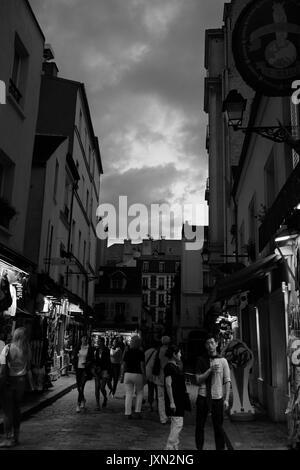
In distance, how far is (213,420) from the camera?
20.7ft

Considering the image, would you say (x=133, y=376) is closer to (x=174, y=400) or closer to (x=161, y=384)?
(x=161, y=384)

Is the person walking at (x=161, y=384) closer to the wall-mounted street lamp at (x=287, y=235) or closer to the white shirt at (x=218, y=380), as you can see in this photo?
the white shirt at (x=218, y=380)

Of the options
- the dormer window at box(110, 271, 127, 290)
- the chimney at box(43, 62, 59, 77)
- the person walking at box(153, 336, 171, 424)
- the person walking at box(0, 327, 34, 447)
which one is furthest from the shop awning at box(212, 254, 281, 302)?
the dormer window at box(110, 271, 127, 290)

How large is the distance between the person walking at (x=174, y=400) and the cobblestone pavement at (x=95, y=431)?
3.18 ft

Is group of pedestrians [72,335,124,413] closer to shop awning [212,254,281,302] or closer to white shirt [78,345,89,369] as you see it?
white shirt [78,345,89,369]

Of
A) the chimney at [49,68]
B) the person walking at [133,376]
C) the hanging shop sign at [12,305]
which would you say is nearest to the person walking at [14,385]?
the hanging shop sign at [12,305]

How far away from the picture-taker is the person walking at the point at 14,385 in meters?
6.96

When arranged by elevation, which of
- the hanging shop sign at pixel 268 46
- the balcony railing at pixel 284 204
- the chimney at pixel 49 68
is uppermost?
the chimney at pixel 49 68

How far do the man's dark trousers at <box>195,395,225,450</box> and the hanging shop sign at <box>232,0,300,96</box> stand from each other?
4.68 meters

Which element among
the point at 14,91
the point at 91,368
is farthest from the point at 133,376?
the point at 14,91

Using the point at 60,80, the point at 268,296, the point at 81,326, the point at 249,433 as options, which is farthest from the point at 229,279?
the point at 60,80

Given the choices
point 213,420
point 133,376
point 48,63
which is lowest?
point 213,420

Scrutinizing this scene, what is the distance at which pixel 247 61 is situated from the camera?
6.99 meters

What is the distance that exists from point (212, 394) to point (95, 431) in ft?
10.3
